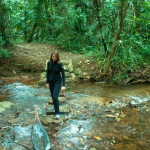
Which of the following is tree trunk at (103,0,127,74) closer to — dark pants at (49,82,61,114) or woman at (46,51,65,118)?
woman at (46,51,65,118)

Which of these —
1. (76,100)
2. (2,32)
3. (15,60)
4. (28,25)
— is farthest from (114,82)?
(28,25)

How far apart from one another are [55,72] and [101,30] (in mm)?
4964

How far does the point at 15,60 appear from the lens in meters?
11.6

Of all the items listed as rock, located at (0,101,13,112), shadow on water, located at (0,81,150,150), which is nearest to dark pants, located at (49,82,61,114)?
shadow on water, located at (0,81,150,150)

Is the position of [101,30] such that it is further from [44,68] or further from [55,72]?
[55,72]

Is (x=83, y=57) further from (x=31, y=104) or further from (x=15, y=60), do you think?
(x=31, y=104)

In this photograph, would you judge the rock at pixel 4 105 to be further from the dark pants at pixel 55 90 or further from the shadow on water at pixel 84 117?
the dark pants at pixel 55 90

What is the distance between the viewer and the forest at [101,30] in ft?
33.1

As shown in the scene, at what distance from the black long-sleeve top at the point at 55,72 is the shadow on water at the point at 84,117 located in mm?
998

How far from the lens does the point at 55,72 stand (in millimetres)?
6145

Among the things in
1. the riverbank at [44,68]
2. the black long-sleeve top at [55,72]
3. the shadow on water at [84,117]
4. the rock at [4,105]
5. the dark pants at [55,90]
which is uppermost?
the black long-sleeve top at [55,72]

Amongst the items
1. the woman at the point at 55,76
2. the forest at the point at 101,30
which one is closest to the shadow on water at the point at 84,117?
the woman at the point at 55,76

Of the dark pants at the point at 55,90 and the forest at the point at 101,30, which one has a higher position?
the forest at the point at 101,30

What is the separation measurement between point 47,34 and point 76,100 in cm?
944
